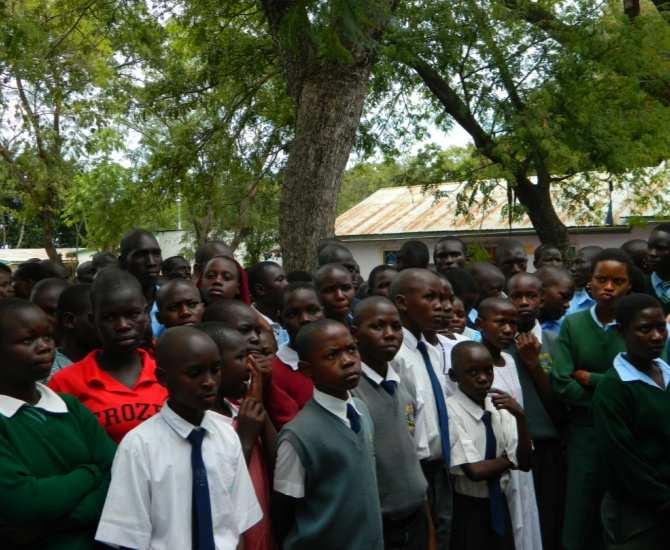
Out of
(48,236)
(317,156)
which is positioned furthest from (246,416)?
(48,236)

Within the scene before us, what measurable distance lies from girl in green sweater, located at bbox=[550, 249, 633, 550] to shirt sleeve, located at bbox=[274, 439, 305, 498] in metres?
1.95

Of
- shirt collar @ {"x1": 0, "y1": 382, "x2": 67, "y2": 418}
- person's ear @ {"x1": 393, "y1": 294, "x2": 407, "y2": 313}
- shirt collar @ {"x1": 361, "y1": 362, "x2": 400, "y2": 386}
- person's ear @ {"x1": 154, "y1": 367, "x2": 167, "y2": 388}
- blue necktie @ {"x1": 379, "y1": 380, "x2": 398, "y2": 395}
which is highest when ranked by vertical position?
person's ear @ {"x1": 393, "y1": 294, "x2": 407, "y2": 313}

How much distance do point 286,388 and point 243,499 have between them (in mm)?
901

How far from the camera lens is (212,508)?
271 cm

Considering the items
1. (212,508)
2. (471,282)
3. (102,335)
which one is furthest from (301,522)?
(471,282)

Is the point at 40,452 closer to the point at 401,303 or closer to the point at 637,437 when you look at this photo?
the point at 401,303

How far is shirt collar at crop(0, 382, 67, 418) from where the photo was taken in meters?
2.63

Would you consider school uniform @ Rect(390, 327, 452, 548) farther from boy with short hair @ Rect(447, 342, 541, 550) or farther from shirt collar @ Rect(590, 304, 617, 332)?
shirt collar @ Rect(590, 304, 617, 332)

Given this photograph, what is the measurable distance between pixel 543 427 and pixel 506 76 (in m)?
6.58

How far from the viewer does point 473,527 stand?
12.9ft

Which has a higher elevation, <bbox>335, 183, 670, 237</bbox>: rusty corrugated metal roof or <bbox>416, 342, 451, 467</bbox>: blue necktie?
<bbox>335, 183, 670, 237</bbox>: rusty corrugated metal roof

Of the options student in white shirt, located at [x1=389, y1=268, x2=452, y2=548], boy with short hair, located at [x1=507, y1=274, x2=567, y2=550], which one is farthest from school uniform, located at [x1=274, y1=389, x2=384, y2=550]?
boy with short hair, located at [x1=507, y1=274, x2=567, y2=550]

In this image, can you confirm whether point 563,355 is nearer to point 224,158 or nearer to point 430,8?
point 430,8

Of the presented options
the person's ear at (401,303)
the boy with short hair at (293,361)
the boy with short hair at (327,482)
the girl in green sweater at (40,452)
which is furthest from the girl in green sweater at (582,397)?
the girl in green sweater at (40,452)
